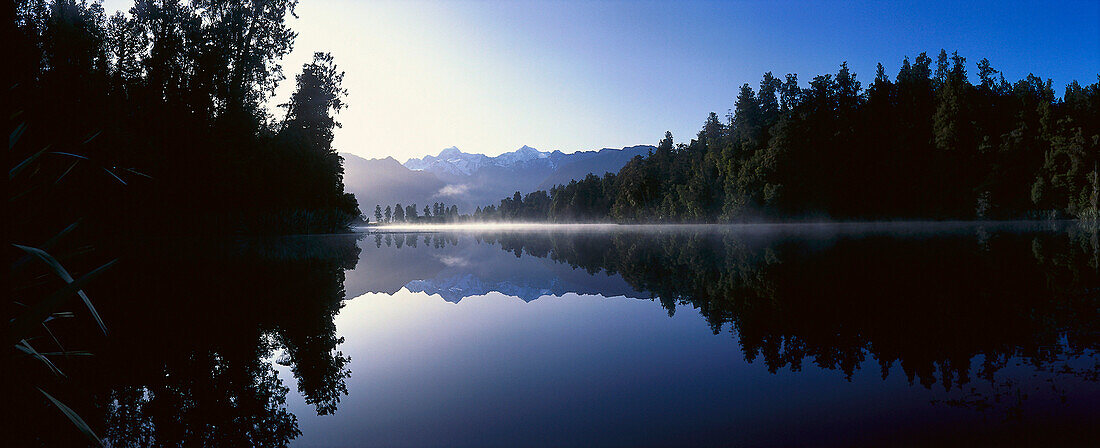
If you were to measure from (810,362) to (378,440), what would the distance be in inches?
215

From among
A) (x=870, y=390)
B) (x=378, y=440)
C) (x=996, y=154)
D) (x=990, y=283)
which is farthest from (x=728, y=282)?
(x=996, y=154)

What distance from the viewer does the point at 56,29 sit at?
31.5 m

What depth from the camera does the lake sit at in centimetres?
505

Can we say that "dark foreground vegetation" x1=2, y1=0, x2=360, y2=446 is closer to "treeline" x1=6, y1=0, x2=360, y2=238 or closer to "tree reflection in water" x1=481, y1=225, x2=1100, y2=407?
"treeline" x1=6, y1=0, x2=360, y2=238

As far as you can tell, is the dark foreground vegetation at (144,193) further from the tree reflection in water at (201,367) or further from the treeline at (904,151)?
the treeline at (904,151)

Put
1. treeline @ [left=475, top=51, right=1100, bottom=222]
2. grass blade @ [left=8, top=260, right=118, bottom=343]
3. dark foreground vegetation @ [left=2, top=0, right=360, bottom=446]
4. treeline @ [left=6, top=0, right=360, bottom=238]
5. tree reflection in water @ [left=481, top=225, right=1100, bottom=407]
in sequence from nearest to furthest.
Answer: grass blade @ [left=8, top=260, right=118, bottom=343] < dark foreground vegetation @ [left=2, top=0, right=360, bottom=446] < tree reflection in water @ [left=481, top=225, right=1100, bottom=407] < treeline @ [left=6, top=0, right=360, bottom=238] < treeline @ [left=475, top=51, right=1100, bottom=222]

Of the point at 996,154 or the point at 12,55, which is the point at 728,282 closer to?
the point at 12,55

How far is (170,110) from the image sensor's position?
35281 millimetres

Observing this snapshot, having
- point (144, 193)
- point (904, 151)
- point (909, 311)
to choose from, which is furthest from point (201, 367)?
point (904, 151)

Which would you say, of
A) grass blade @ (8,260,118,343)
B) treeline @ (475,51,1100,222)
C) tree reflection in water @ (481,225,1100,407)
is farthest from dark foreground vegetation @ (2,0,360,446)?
treeline @ (475,51,1100,222)

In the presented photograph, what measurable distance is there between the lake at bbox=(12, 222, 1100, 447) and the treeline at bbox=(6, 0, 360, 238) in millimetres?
18989

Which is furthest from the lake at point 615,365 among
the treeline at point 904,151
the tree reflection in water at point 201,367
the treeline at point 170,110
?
the treeline at point 904,151

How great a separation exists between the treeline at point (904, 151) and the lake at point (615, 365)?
263ft

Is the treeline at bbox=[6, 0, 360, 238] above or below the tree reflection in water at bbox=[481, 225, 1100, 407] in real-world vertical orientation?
above
